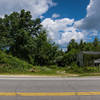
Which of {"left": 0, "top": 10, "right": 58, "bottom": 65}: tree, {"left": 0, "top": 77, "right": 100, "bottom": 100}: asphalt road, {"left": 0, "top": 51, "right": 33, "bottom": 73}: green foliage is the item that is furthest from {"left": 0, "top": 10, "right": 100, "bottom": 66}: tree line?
{"left": 0, "top": 77, "right": 100, "bottom": 100}: asphalt road

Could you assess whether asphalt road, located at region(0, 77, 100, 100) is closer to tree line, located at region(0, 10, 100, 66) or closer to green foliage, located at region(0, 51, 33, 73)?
green foliage, located at region(0, 51, 33, 73)

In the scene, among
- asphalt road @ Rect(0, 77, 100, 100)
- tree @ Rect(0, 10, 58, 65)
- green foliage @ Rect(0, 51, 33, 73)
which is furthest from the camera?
tree @ Rect(0, 10, 58, 65)

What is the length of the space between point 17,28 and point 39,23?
23.3 ft

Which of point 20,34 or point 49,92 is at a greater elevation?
point 20,34

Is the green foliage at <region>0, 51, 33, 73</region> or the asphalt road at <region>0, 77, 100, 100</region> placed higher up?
the green foliage at <region>0, 51, 33, 73</region>

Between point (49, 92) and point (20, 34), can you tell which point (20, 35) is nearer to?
point (20, 34)

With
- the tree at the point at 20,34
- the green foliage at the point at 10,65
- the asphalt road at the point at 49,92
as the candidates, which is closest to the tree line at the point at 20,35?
the tree at the point at 20,34

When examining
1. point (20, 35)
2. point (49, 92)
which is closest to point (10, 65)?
point (20, 35)

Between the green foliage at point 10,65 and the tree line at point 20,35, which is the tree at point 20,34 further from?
the green foliage at point 10,65

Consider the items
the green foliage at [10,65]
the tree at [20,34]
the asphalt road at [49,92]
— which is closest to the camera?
the asphalt road at [49,92]

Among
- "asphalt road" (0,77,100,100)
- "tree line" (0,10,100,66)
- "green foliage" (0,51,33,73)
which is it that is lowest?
"asphalt road" (0,77,100,100)

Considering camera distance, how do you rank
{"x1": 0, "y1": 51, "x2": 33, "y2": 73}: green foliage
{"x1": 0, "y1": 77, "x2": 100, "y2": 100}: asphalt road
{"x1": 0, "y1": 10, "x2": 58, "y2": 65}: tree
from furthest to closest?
1. {"x1": 0, "y1": 10, "x2": 58, "y2": 65}: tree
2. {"x1": 0, "y1": 51, "x2": 33, "y2": 73}: green foliage
3. {"x1": 0, "y1": 77, "x2": 100, "y2": 100}: asphalt road

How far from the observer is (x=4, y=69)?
17.8 meters

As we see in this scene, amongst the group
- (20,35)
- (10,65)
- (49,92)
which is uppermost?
(20,35)
